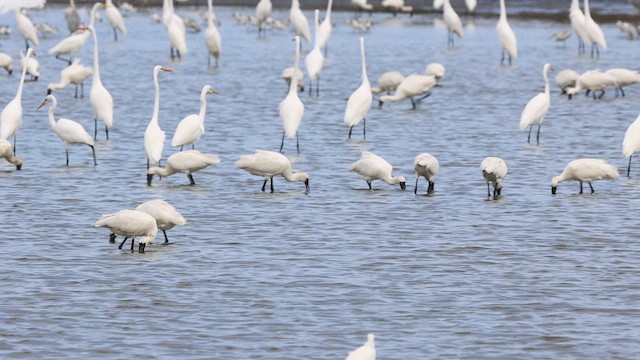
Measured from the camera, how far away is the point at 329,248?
12406 millimetres

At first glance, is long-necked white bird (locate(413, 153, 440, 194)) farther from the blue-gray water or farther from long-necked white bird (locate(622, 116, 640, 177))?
long-necked white bird (locate(622, 116, 640, 177))

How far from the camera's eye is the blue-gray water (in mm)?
9422

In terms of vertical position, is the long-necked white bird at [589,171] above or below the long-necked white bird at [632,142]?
below

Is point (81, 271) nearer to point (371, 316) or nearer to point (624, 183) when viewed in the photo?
point (371, 316)

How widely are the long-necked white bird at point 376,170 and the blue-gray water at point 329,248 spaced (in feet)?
0.55

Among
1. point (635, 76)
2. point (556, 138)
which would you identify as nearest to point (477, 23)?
point (635, 76)

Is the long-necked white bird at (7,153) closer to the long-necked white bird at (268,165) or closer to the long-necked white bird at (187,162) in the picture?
the long-necked white bird at (187,162)

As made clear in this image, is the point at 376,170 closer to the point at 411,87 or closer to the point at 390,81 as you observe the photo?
the point at 411,87

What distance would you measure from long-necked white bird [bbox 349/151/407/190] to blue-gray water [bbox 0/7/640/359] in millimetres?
168

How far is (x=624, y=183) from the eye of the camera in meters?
16.2

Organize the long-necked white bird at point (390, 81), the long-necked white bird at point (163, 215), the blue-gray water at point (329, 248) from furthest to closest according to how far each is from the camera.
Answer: the long-necked white bird at point (390, 81)
the long-necked white bird at point (163, 215)
the blue-gray water at point (329, 248)

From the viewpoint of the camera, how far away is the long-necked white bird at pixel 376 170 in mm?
15180

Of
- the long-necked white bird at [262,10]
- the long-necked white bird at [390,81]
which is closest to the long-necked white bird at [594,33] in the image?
the long-necked white bird at [262,10]

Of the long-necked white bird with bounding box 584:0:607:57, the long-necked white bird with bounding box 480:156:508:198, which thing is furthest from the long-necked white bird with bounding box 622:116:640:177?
the long-necked white bird with bounding box 584:0:607:57
